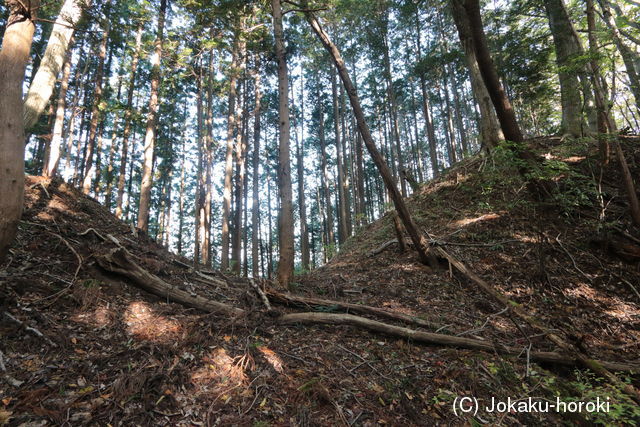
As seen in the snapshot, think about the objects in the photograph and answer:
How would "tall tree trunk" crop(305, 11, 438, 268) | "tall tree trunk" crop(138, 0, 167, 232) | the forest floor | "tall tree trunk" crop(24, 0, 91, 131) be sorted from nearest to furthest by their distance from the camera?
the forest floor → "tall tree trunk" crop(24, 0, 91, 131) → "tall tree trunk" crop(305, 11, 438, 268) → "tall tree trunk" crop(138, 0, 167, 232)

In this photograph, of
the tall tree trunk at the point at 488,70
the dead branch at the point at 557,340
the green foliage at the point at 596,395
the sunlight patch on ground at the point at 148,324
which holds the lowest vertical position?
the green foliage at the point at 596,395

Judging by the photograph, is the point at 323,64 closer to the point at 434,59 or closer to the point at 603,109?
the point at 434,59

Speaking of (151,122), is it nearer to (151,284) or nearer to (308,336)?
(151,284)

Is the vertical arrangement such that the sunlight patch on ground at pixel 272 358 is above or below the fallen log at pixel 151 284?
below

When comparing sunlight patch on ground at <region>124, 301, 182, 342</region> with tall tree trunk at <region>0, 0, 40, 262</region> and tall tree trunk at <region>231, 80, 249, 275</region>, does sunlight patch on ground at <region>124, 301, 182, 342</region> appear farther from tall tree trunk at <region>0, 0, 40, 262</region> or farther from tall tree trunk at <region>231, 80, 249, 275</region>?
tall tree trunk at <region>231, 80, 249, 275</region>

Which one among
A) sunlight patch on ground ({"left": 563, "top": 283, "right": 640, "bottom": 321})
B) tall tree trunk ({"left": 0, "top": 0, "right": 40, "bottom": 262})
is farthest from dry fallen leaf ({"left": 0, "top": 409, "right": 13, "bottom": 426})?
sunlight patch on ground ({"left": 563, "top": 283, "right": 640, "bottom": 321})

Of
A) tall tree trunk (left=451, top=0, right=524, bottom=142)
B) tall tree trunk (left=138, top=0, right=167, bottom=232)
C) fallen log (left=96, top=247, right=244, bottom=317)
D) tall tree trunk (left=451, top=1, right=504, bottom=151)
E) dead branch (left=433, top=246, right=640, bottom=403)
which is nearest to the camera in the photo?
dead branch (left=433, top=246, right=640, bottom=403)

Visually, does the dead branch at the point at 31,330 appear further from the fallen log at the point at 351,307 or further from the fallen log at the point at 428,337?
the fallen log at the point at 351,307

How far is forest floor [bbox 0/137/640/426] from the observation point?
9.30 ft

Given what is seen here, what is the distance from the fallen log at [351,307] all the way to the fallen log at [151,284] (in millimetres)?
858

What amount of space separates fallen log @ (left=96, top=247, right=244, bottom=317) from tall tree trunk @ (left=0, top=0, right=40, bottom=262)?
1.57 m

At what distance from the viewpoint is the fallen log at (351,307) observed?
484 cm

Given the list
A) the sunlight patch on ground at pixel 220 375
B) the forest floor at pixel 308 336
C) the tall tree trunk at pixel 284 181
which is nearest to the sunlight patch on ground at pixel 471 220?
the forest floor at pixel 308 336

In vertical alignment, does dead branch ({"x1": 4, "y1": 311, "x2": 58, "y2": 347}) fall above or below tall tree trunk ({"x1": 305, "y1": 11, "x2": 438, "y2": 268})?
below
